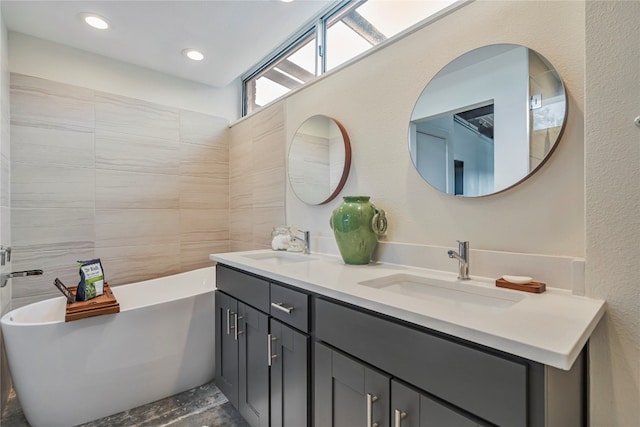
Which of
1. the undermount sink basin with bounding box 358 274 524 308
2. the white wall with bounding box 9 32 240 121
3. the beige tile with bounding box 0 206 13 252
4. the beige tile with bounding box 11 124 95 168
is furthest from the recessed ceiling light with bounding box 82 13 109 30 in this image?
the undermount sink basin with bounding box 358 274 524 308

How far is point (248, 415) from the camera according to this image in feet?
5.04

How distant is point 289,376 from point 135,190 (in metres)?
2.15

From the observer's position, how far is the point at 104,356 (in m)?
1.67

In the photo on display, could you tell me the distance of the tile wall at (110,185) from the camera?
2152mm

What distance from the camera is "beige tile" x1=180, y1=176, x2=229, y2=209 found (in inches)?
113

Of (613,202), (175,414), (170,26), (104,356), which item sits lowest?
(175,414)

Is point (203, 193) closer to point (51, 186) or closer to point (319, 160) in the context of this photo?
point (51, 186)

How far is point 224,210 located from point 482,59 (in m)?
2.55

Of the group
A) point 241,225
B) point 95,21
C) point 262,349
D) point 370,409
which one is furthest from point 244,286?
point 95,21

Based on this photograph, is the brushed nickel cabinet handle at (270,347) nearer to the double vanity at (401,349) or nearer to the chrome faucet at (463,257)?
the double vanity at (401,349)

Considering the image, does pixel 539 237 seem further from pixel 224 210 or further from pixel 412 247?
pixel 224 210

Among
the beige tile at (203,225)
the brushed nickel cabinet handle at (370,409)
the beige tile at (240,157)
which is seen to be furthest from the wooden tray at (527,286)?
the beige tile at (203,225)

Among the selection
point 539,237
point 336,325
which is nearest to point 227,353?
point 336,325

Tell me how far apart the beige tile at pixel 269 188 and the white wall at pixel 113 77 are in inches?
38.0
